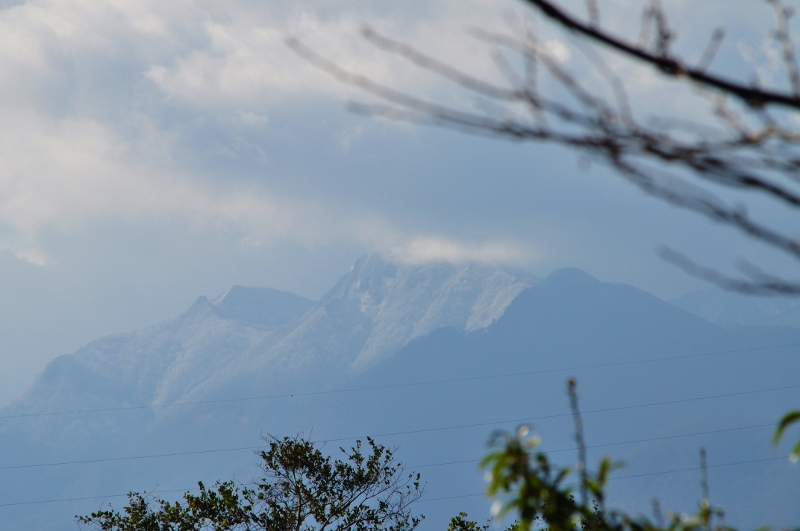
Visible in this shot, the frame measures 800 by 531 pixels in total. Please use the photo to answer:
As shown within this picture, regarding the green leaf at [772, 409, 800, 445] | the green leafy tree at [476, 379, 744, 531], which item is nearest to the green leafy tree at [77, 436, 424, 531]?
the green leafy tree at [476, 379, 744, 531]

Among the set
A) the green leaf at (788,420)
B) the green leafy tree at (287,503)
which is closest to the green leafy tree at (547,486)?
the green leaf at (788,420)

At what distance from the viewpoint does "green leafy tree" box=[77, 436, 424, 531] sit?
22703 mm

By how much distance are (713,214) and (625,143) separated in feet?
1.02

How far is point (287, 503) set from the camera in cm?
2402

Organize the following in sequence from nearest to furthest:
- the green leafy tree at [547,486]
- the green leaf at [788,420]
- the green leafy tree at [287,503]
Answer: the green leaf at [788,420] < the green leafy tree at [547,486] < the green leafy tree at [287,503]

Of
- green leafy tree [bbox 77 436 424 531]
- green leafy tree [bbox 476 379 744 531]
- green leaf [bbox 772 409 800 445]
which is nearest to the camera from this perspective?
green leaf [bbox 772 409 800 445]

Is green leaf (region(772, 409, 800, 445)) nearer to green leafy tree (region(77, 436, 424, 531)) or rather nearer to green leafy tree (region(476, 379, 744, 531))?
green leafy tree (region(476, 379, 744, 531))

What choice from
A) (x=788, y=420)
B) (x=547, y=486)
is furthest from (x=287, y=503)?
(x=788, y=420)

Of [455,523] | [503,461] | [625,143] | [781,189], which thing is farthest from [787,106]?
[455,523]

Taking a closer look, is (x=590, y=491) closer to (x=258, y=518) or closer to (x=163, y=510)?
(x=258, y=518)

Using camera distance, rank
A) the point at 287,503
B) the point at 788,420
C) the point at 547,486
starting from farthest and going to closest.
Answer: the point at 287,503 < the point at 547,486 < the point at 788,420

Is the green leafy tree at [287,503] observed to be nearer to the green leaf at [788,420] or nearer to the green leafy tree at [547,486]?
the green leafy tree at [547,486]

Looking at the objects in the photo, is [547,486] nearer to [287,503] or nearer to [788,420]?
[788,420]

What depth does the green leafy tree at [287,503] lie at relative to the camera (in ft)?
74.5
